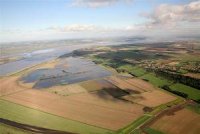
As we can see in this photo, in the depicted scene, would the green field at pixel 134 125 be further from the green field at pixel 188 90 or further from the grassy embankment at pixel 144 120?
the green field at pixel 188 90

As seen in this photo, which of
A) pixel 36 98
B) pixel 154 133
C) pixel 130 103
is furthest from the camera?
pixel 36 98

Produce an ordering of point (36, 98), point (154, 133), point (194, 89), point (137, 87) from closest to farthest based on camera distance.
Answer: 1. point (154, 133)
2. point (36, 98)
3. point (194, 89)
4. point (137, 87)

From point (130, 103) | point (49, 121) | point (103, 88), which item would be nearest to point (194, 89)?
point (130, 103)

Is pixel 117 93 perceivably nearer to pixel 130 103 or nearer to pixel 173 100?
pixel 130 103

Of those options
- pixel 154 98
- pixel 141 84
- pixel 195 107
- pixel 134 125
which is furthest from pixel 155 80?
pixel 134 125

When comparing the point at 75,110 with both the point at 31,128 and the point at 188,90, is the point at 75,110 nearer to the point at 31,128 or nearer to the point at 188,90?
the point at 31,128

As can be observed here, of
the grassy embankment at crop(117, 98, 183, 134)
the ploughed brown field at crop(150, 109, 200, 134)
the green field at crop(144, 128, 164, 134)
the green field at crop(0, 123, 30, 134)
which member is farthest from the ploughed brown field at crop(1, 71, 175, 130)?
the green field at crop(0, 123, 30, 134)

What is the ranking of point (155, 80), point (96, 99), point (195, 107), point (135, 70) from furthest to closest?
1. point (135, 70)
2. point (155, 80)
3. point (96, 99)
4. point (195, 107)
